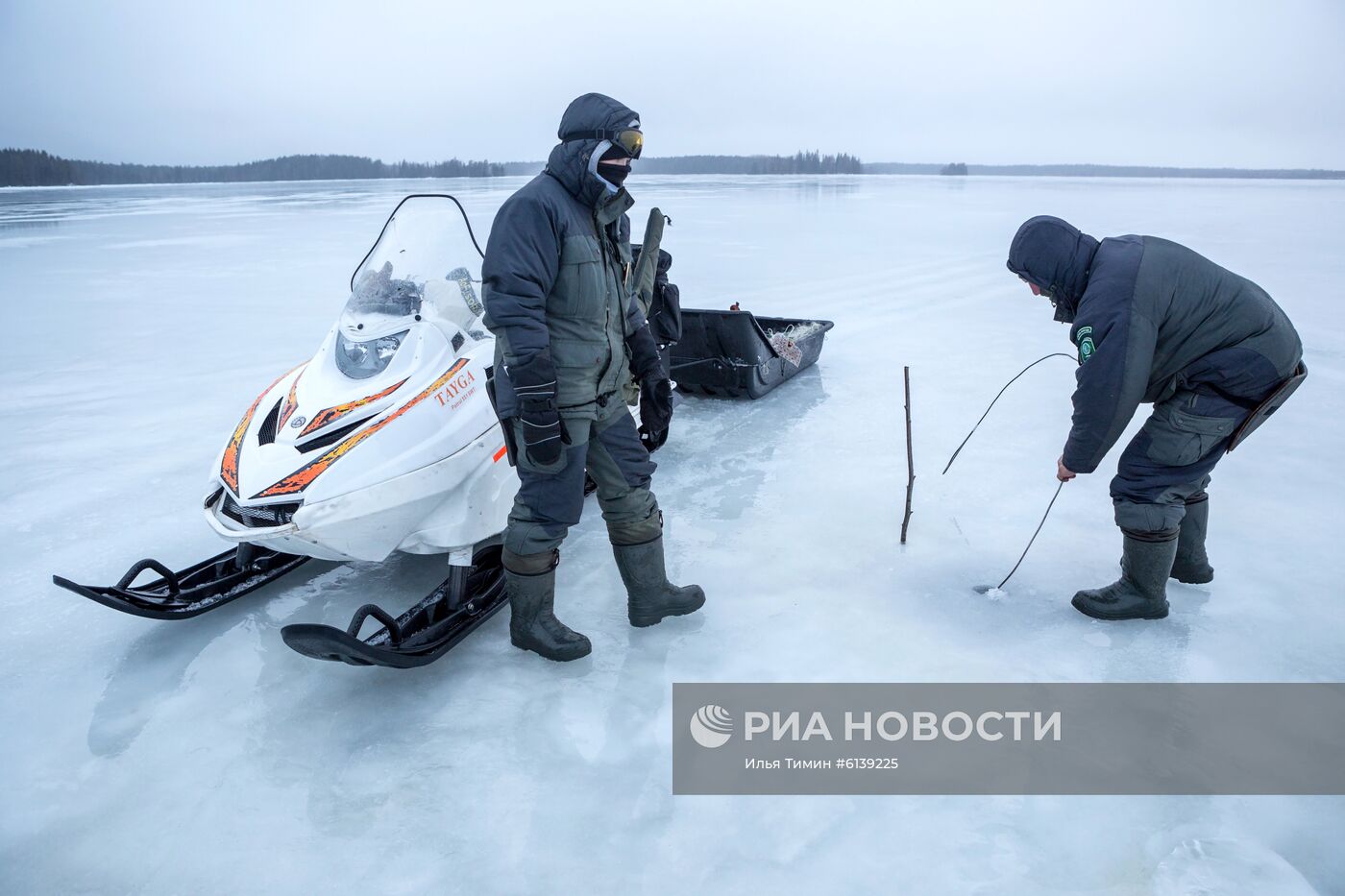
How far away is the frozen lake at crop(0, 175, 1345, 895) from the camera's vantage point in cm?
198

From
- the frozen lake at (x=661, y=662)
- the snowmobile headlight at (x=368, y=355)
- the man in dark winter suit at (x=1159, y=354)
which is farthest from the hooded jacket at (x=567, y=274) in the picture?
the man in dark winter suit at (x=1159, y=354)

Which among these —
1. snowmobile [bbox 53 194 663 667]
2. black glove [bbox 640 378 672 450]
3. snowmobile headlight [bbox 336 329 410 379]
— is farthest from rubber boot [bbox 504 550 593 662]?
snowmobile headlight [bbox 336 329 410 379]

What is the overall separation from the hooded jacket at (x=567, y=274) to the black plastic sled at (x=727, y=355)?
2631 mm

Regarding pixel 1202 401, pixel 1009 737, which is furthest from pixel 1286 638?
pixel 1009 737

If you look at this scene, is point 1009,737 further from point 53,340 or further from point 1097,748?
point 53,340

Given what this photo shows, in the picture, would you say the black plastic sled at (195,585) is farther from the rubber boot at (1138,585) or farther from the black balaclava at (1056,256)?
the rubber boot at (1138,585)

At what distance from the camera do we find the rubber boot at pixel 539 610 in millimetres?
2709

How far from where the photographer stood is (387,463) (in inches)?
105

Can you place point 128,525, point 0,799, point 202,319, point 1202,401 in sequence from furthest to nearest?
1. point 202,319
2. point 128,525
3. point 1202,401
4. point 0,799

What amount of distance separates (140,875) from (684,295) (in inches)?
294

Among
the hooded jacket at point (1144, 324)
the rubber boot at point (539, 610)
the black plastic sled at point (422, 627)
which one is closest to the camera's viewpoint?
the black plastic sled at point (422, 627)

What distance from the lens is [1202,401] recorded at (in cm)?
262

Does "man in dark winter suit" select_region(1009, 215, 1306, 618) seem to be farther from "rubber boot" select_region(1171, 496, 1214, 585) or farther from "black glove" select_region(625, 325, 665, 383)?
"black glove" select_region(625, 325, 665, 383)

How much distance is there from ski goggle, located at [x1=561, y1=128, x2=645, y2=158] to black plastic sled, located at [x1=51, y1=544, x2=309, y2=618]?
187 centimetres
